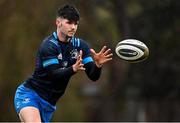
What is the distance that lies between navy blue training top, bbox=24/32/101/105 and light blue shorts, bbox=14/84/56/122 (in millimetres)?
58

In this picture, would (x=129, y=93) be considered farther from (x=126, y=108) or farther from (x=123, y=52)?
(x=123, y=52)

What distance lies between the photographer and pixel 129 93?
88.1 ft

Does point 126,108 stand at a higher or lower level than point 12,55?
lower

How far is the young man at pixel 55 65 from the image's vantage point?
8.48 meters

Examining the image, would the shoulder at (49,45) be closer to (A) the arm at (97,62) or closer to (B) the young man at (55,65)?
(B) the young man at (55,65)

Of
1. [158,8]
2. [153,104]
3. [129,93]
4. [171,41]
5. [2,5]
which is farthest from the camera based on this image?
[129,93]

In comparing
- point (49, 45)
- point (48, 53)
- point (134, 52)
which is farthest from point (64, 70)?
point (134, 52)

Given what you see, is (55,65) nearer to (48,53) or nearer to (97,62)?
(48,53)

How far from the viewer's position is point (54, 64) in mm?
8430

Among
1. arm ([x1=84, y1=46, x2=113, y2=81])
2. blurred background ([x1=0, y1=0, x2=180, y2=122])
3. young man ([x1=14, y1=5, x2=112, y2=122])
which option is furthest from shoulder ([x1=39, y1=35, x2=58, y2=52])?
blurred background ([x1=0, y1=0, x2=180, y2=122])

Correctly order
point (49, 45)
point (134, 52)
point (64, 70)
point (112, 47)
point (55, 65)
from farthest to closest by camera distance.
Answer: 1. point (112, 47)
2. point (134, 52)
3. point (49, 45)
4. point (55, 65)
5. point (64, 70)

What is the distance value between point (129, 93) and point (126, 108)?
171 centimetres

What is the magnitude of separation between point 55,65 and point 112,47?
12152 mm

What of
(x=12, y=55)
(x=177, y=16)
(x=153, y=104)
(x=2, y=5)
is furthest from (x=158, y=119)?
(x=2, y=5)
